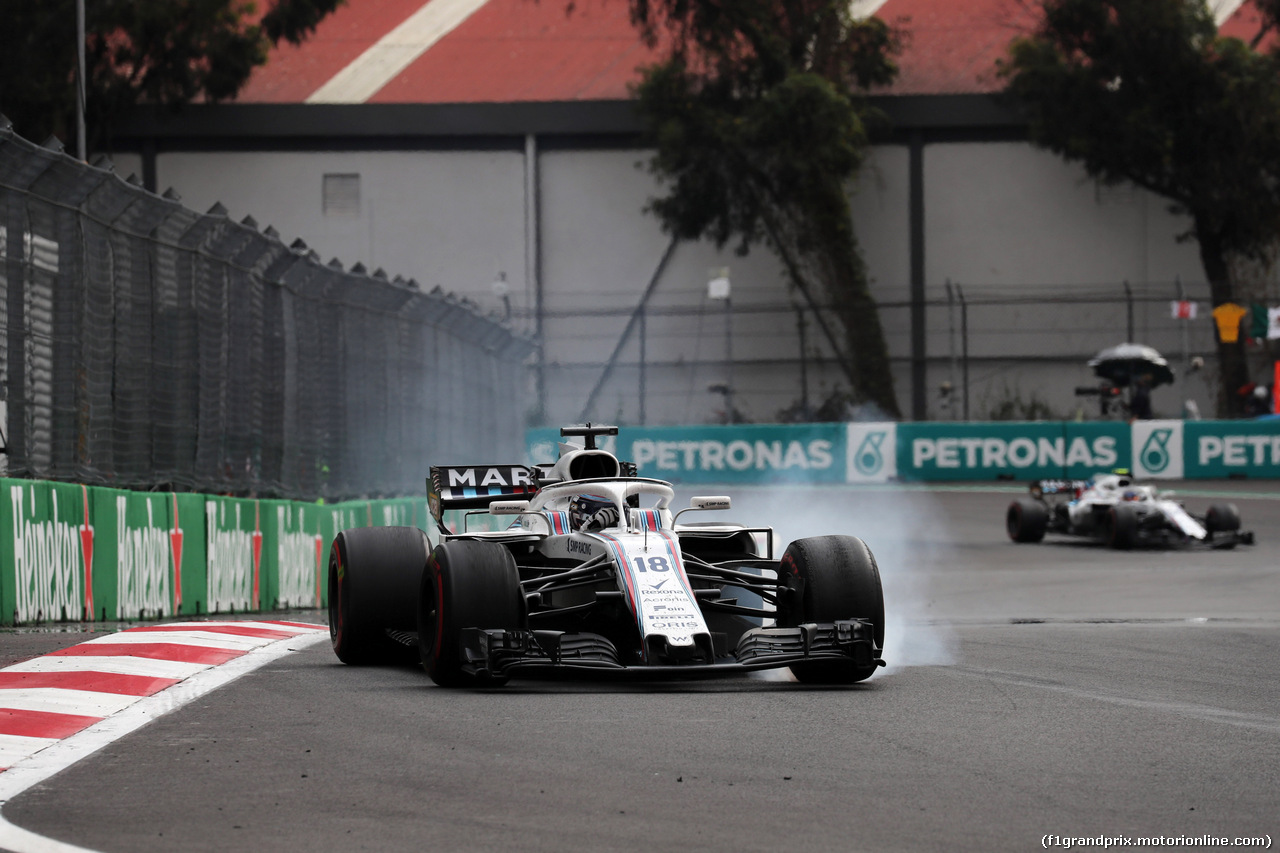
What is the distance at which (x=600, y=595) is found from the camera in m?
8.29

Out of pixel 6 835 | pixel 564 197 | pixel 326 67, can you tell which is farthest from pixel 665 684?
pixel 326 67

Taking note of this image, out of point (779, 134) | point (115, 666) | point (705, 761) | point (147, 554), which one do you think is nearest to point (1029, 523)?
point (779, 134)

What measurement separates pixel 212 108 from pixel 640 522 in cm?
3053

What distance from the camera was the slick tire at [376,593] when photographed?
30.1 ft

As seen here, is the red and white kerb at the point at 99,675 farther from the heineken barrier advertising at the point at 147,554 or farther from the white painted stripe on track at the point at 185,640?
the heineken barrier advertising at the point at 147,554

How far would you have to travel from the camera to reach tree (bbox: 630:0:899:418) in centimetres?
3409

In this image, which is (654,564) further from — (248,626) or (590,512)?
(248,626)

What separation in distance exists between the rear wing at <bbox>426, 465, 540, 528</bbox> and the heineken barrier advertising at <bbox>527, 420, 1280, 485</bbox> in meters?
16.5

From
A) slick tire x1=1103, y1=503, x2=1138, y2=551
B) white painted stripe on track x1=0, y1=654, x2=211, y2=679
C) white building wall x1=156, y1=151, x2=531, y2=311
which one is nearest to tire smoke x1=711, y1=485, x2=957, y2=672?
slick tire x1=1103, y1=503, x2=1138, y2=551

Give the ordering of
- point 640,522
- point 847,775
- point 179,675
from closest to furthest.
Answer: point 847,775
point 179,675
point 640,522

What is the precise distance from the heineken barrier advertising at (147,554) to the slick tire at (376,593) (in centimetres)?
232

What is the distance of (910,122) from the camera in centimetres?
3681

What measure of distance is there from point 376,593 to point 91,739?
2887 millimetres

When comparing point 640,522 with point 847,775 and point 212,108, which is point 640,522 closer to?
point 847,775
